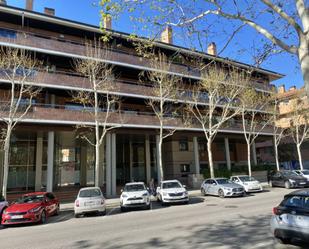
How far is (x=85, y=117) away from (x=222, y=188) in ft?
42.0

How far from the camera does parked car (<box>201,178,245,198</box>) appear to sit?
70.8 feet

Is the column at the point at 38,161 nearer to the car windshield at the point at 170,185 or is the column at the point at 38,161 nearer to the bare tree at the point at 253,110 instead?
the car windshield at the point at 170,185

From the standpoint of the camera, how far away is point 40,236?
10.7 m

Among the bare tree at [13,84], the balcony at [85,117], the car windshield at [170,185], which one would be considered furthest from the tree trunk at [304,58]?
the balcony at [85,117]

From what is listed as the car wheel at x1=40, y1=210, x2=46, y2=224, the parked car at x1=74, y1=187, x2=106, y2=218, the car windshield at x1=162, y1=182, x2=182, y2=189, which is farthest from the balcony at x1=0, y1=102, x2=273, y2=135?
the car wheel at x1=40, y1=210, x2=46, y2=224

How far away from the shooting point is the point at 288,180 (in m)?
28.0

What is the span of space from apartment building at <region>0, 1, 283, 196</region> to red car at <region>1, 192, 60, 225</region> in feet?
27.7

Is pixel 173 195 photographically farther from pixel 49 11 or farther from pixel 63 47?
pixel 49 11

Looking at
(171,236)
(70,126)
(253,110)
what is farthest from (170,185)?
(253,110)

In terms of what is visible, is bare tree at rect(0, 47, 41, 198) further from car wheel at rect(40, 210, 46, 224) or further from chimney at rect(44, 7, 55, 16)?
chimney at rect(44, 7, 55, 16)

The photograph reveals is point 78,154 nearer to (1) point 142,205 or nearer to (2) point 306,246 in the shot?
(1) point 142,205

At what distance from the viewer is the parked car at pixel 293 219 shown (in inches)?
257

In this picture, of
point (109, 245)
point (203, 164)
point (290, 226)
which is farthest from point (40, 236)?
point (203, 164)

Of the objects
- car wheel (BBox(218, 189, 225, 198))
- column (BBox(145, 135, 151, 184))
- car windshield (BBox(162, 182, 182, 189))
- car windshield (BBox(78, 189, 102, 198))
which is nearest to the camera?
car windshield (BBox(78, 189, 102, 198))
